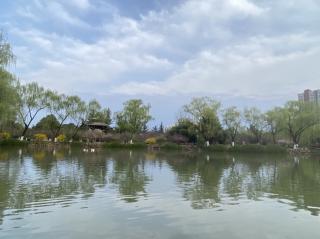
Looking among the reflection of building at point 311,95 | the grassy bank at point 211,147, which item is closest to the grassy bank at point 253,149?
the grassy bank at point 211,147

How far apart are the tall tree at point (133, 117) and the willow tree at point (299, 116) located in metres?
24.9

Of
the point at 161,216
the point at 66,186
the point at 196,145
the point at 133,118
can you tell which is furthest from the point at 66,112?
the point at 161,216

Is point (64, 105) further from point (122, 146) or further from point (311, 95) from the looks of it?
point (311, 95)

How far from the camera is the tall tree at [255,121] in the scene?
5753 cm

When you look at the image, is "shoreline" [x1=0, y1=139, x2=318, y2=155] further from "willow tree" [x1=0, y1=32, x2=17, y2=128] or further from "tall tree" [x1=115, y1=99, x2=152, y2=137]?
"willow tree" [x1=0, y1=32, x2=17, y2=128]

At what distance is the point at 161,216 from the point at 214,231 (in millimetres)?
1712

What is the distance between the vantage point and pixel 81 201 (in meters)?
10.6

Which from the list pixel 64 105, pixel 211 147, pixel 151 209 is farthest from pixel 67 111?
pixel 151 209

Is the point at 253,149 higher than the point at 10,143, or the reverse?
the point at 10,143

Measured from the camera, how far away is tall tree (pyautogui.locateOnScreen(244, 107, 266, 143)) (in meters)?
57.5

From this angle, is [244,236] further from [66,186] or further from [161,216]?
[66,186]

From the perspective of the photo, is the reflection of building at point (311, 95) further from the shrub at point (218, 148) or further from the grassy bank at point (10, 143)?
the grassy bank at point (10, 143)

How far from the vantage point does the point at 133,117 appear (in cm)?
6531

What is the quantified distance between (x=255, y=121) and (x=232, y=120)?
4230mm
